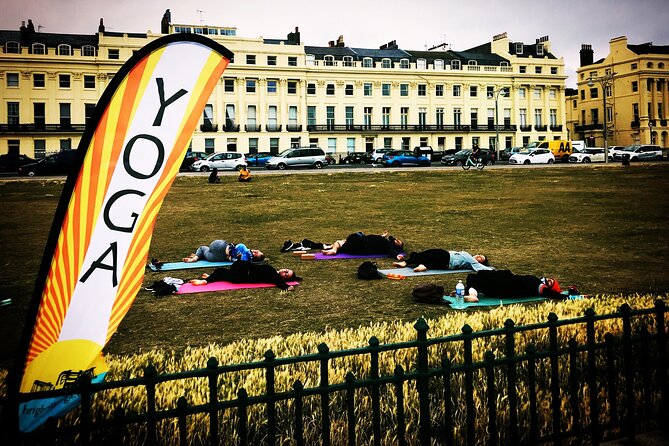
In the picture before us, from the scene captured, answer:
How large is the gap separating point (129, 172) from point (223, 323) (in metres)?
4.27

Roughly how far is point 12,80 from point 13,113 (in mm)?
3679

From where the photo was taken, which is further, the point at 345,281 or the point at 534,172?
the point at 534,172

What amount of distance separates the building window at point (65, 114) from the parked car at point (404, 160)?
38.2 metres

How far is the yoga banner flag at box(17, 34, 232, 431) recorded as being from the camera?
8.81ft

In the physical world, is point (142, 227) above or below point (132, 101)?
below

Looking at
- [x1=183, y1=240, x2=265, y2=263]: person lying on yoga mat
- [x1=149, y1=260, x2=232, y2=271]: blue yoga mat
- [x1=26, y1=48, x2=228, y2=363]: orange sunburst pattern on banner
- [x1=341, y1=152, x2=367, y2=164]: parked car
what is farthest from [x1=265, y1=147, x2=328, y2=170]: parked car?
[x1=26, y1=48, x2=228, y2=363]: orange sunburst pattern on banner

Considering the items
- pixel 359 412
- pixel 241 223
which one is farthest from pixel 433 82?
pixel 359 412

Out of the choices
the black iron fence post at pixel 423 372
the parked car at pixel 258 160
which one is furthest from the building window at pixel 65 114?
the black iron fence post at pixel 423 372

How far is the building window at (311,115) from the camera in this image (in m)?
70.5

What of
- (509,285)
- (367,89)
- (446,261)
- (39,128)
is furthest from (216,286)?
(367,89)

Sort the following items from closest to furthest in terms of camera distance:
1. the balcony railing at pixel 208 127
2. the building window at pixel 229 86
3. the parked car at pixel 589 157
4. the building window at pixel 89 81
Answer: the parked car at pixel 589 157, the building window at pixel 89 81, the balcony railing at pixel 208 127, the building window at pixel 229 86

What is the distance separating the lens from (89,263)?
2.78 metres

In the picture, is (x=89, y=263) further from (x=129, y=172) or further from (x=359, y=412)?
(x=359, y=412)

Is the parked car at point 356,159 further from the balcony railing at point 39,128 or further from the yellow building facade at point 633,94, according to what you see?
the yellow building facade at point 633,94
